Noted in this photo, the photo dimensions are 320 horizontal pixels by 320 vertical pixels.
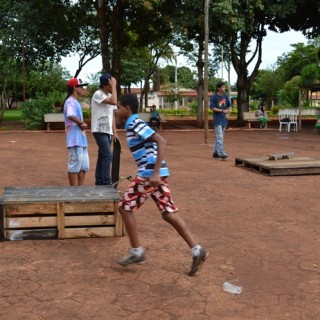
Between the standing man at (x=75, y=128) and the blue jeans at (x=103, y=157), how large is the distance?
202 millimetres

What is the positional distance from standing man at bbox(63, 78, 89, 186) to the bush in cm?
1670

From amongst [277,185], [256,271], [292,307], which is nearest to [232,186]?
[277,185]


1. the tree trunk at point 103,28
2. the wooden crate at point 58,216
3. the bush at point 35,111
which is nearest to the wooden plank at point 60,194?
the wooden crate at point 58,216

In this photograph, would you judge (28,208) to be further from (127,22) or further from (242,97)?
(127,22)

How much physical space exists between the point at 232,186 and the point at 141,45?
71.0 ft

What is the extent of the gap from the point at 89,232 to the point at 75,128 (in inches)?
74.0

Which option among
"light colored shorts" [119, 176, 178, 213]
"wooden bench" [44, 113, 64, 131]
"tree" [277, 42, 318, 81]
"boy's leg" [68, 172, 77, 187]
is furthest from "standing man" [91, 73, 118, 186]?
"tree" [277, 42, 318, 81]

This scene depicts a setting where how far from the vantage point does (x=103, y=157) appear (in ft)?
22.7

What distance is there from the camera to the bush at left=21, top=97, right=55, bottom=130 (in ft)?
75.6

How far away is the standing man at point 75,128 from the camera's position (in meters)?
6.70

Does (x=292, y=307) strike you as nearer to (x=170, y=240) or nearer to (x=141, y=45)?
(x=170, y=240)

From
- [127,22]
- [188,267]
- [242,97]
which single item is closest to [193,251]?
[188,267]

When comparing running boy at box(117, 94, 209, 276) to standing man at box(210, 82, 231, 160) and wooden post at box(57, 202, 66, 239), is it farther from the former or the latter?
standing man at box(210, 82, 231, 160)

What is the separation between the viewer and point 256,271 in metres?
4.47
